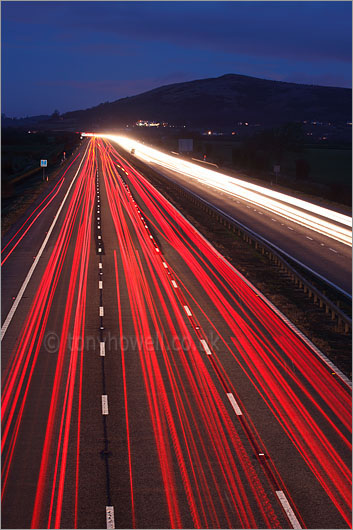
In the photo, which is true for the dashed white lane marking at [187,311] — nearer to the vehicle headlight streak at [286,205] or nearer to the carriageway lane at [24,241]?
the carriageway lane at [24,241]

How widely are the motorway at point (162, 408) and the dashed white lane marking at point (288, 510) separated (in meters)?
0.03

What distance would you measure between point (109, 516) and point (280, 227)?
3620cm

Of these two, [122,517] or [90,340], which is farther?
[90,340]

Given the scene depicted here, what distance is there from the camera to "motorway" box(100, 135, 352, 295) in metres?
32.2

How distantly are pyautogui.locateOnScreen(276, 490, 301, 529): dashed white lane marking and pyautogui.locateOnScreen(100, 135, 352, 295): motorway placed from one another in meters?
16.5

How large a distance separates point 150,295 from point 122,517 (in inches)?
593

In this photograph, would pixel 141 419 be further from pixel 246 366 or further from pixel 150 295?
pixel 150 295

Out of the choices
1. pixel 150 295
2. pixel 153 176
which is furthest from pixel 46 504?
pixel 153 176

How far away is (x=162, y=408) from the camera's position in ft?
49.4

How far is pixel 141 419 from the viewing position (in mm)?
14430

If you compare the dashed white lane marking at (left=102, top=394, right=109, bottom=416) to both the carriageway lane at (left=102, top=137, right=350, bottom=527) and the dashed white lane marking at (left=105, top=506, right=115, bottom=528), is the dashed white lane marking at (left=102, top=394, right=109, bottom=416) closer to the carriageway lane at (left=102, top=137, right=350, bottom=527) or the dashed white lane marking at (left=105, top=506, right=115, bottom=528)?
the carriageway lane at (left=102, top=137, right=350, bottom=527)

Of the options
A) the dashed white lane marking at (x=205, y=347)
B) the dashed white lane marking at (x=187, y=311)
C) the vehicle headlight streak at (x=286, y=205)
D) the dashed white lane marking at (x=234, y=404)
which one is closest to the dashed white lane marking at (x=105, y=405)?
the dashed white lane marking at (x=234, y=404)

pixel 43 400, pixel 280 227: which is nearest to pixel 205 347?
pixel 43 400

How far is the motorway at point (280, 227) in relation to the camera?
32.2m
